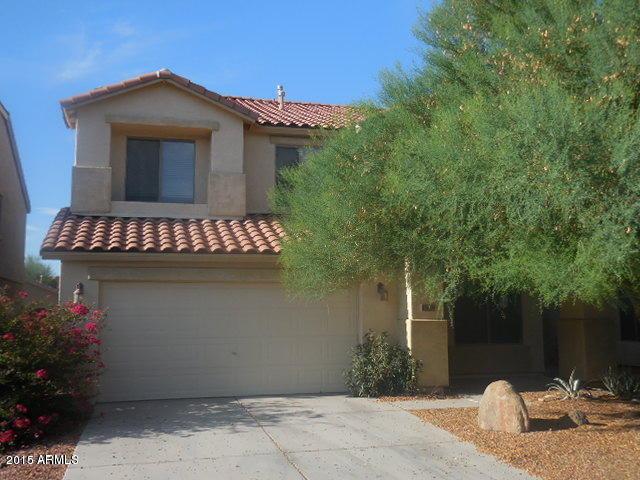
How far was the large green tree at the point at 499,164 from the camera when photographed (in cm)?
634

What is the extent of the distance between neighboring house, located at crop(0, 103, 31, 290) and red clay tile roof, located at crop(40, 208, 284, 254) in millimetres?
5440

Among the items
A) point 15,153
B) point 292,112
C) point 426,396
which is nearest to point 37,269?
point 15,153

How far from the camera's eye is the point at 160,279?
1203 cm

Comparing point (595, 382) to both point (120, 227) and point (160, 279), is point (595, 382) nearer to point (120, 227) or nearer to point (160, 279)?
point (160, 279)

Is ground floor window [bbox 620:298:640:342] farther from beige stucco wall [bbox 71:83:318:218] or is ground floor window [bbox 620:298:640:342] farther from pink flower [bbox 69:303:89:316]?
pink flower [bbox 69:303:89:316]

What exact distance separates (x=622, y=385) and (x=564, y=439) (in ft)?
13.8

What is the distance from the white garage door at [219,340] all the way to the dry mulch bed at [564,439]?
9.50 ft

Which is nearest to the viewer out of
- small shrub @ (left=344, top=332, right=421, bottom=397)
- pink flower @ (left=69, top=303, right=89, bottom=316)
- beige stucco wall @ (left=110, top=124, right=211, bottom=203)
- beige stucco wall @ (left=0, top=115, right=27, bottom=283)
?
pink flower @ (left=69, top=303, right=89, bottom=316)

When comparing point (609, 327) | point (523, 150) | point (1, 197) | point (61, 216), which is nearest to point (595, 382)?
point (609, 327)

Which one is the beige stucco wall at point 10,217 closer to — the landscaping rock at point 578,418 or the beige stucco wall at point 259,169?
the beige stucco wall at point 259,169

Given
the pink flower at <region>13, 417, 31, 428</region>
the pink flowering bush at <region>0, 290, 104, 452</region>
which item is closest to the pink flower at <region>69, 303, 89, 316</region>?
the pink flowering bush at <region>0, 290, 104, 452</region>

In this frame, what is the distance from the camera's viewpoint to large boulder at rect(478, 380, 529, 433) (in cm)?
886

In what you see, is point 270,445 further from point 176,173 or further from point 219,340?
point 176,173

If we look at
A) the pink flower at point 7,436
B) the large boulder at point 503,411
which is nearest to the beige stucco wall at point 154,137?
the pink flower at point 7,436
